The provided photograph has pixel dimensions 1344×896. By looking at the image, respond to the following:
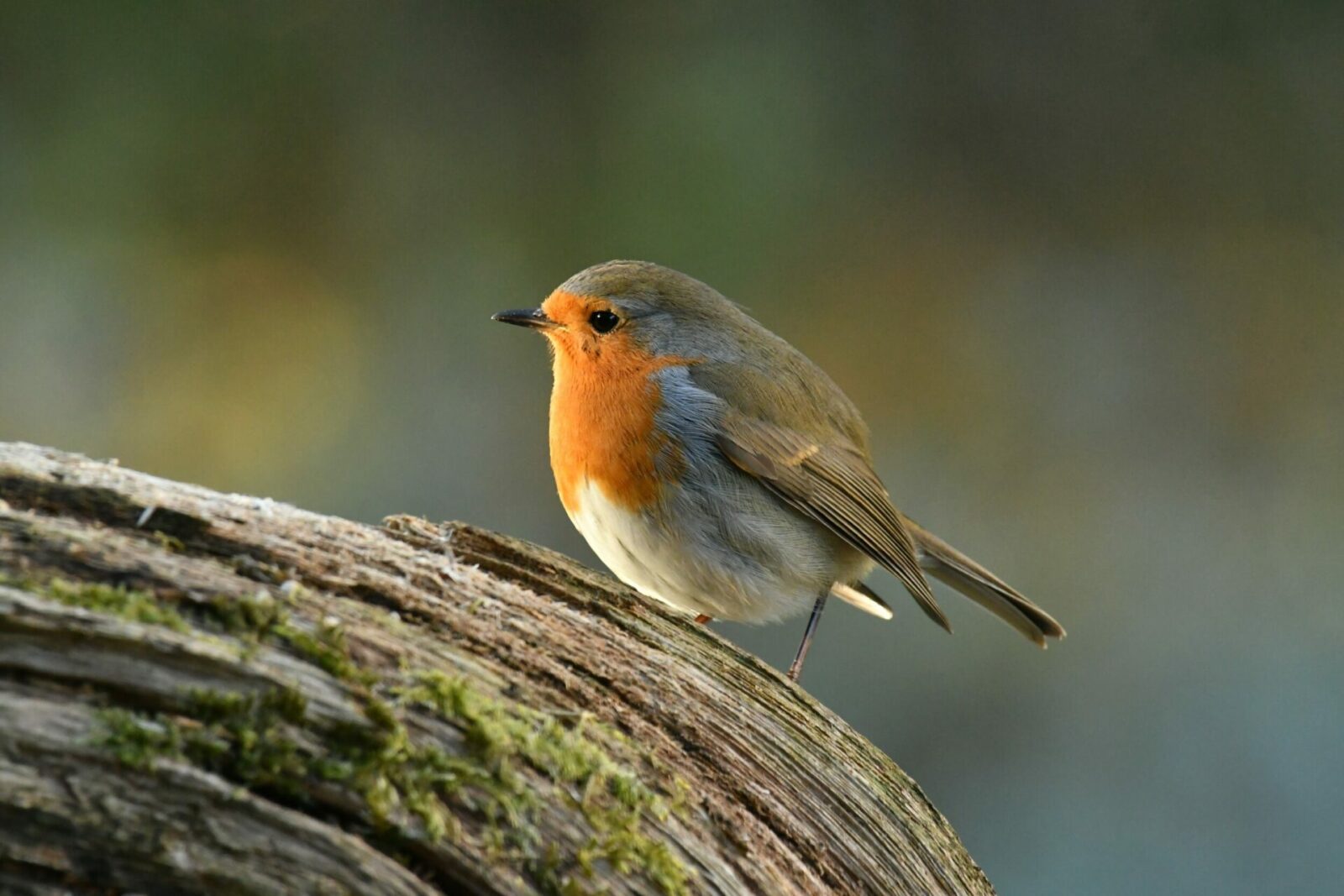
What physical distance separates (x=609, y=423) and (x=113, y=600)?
165cm

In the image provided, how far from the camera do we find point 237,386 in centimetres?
400

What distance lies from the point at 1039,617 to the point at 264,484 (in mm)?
2351

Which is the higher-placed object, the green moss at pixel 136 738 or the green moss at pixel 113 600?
the green moss at pixel 113 600

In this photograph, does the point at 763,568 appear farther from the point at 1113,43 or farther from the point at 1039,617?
the point at 1113,43

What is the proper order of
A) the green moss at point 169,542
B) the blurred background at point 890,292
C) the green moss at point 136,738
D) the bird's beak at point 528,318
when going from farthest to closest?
the blurred background at point 890,292
the bird's beak at point 528,318
the green moss at point 169,542
the green moss at point 136,738

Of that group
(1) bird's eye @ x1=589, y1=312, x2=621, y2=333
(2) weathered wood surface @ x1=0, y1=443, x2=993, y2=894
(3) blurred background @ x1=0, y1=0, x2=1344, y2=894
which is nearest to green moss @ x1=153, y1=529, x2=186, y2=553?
(2) weathered wood surface @ x1=0, y1=443, x2=993, y2=894

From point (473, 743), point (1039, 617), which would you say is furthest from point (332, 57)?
point (473, 743)

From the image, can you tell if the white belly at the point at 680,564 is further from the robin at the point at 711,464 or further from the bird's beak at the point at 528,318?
the bird's beak at the point at 528,318

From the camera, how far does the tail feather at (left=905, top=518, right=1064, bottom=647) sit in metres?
3.27

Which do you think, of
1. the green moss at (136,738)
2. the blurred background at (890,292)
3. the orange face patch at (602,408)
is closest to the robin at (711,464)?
the orange face patch at (602,408)

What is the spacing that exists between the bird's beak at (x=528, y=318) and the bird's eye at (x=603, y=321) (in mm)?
97

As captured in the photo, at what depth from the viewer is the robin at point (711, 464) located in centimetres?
272

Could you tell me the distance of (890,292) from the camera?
A: 4.45 m

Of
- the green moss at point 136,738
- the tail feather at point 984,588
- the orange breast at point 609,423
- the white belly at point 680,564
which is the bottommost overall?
the green moss at point 136,738
